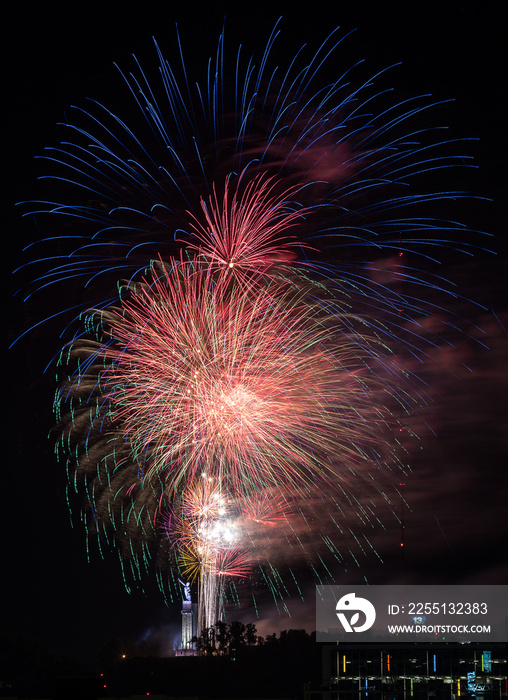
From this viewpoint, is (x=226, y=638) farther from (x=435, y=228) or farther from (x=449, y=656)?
(x=435, y=228)

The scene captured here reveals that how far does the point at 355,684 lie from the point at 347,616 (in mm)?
7171

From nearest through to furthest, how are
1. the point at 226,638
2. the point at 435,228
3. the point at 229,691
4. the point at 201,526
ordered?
the point at 435,228 → the point at 201,526 → the point at 229,691 → the point at 226,638

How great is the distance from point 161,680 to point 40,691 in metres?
13.0

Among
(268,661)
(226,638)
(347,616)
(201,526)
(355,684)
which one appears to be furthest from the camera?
(226,638)

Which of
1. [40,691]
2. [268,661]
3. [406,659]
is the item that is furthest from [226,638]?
[406,659]

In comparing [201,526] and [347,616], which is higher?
[201,526]

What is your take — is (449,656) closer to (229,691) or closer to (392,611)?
(392,611)

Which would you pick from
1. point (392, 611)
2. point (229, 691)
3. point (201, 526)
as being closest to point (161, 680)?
point (229, 691)

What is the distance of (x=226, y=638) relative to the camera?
322 ft

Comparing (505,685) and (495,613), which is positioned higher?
(495,613)

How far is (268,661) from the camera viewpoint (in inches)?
3337

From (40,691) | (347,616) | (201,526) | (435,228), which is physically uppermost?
(435,228)

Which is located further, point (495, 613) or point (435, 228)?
point (495, 613)

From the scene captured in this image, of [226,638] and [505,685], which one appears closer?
[505,685]
